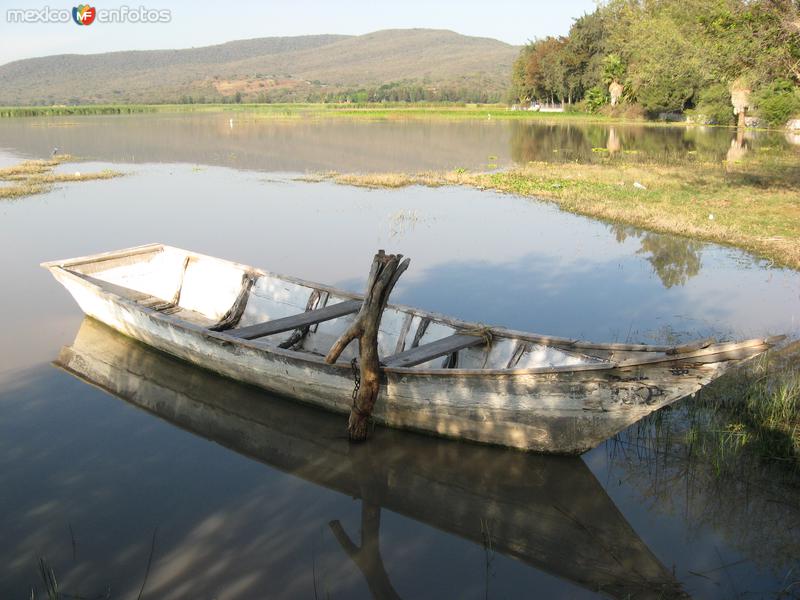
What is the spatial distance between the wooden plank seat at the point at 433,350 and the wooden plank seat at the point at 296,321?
150cm

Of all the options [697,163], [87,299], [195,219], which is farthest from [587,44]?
[87,299]

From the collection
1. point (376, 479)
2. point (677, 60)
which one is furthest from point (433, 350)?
point (677, 60)

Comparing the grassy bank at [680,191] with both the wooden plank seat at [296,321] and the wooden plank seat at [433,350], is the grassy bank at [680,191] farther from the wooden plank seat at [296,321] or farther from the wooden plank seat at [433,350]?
the wooden plank seat at [296,321]

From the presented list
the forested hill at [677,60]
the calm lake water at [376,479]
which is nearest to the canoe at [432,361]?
the calm lake water at [376,479]

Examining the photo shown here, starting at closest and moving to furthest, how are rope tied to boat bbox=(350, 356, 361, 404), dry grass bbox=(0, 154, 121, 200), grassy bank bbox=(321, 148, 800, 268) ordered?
rope tied to boat bbox=(350, 356, 361, 404) → grassy bank bbox=(321, 148, 800, 268) → dry grass bbox=(0, 154, 121, 200)

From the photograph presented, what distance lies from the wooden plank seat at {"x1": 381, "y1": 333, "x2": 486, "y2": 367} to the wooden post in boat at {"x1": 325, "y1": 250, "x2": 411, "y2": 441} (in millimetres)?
262

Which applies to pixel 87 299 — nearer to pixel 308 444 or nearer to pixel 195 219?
pixel 308 444

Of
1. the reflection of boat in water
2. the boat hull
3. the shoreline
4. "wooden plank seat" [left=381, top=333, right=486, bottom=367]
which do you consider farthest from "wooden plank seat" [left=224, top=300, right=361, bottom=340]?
the shoreline

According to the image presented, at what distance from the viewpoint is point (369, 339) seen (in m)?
6.70

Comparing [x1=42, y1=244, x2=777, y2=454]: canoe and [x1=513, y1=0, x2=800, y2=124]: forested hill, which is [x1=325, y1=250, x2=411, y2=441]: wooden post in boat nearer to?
[x1=42, y1=244, x2=777, y2=454]: canoe

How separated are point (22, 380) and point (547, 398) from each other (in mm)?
6958

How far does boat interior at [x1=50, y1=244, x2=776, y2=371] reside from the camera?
22.1 feet

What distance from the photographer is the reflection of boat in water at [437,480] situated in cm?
532

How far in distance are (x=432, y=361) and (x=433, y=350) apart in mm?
833
